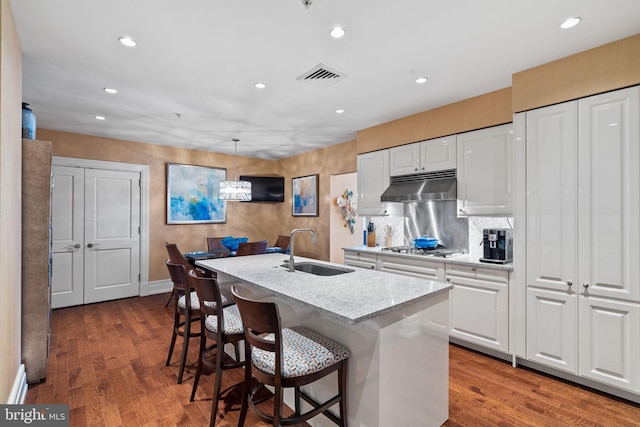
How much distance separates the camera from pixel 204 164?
5.88 m

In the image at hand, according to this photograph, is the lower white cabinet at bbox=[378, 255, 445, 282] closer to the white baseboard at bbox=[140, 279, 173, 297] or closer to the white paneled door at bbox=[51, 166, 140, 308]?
the white baseboard at bbox=[140, 279, 173, 297]

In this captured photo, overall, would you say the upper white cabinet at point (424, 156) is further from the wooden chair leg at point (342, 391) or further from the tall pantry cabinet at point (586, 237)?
the wooden chair leg at point (342, 391)

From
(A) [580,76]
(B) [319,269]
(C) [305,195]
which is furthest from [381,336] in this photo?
(C) [305,195]

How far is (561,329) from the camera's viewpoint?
2.54 m

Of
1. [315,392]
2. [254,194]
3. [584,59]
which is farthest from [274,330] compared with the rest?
[254,194]

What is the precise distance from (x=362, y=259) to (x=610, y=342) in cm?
246

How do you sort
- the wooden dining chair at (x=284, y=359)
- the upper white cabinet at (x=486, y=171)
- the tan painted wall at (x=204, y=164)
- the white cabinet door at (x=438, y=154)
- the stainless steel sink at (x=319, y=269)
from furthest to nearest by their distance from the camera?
the tan painted wall at (x=204, y=164), the white cabinet door at (x=438, y=154), the upper white cabinet at (x=486, y=171), the stainless steel sink at (x=319, y=269), the wooden dining chair at (x=284, y=359)

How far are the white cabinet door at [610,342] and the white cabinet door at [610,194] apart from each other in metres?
0.11

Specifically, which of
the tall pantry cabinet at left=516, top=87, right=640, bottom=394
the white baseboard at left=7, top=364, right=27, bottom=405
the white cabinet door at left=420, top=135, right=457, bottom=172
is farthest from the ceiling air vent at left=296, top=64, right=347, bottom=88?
the white baseboard at left=7, top=364, right=27, bottom=405

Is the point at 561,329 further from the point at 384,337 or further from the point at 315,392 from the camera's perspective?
the point at 315,392

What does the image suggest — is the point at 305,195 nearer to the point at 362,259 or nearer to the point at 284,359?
the point at 362,259

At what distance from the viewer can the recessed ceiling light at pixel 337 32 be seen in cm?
211

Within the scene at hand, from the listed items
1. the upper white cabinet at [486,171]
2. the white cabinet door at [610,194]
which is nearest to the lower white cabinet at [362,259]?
the upper white cabinet at [486,171]

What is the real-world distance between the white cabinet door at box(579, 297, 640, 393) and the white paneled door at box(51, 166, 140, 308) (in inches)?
226
